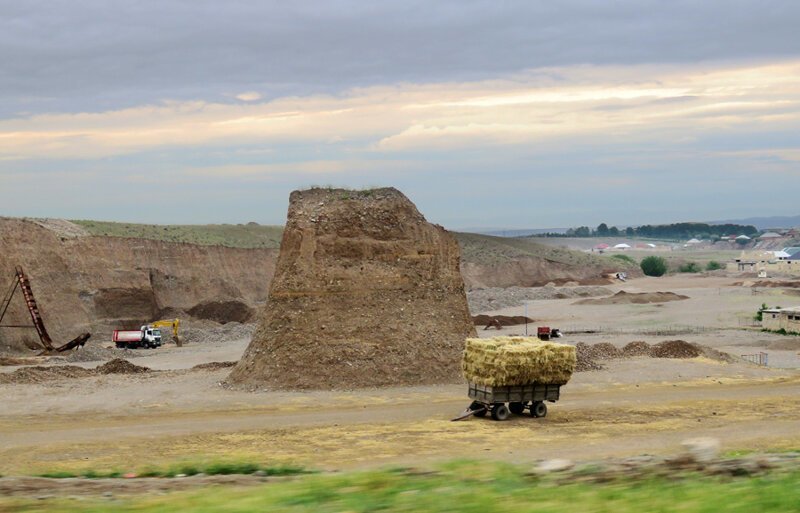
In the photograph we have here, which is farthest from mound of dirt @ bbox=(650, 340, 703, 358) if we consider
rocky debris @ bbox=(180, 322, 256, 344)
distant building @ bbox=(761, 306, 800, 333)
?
rocky debris @ bbox=(180, 322, 256, 344)

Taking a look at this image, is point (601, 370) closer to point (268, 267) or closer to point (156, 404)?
point (156, 404)

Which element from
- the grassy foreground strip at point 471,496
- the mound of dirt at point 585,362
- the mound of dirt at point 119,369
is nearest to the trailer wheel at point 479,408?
the mound of dirt at point 585,362

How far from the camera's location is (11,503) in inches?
520

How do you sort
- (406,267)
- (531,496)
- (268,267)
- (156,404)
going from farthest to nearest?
(268,267) < (406,267) < (156,404) < (531,496)

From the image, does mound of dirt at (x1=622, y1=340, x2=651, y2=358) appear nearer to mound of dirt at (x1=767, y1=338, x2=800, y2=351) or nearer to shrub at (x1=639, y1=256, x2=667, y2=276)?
mound of dirt at (x1=767, y1=338, x2=800, y2=351)

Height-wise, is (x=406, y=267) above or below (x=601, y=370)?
above

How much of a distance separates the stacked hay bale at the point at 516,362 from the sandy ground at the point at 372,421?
1376mm

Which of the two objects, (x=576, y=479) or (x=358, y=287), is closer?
(x=576, y=479)

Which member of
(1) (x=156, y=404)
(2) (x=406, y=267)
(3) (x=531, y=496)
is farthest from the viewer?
(2) (x=406, y=267)

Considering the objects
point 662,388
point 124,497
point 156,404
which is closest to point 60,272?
point 156,404

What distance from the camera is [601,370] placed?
46875 millimetres

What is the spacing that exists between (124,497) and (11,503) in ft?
4.62

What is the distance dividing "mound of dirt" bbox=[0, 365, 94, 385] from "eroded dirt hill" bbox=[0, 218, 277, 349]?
76.4 ft

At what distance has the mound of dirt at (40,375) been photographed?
148 ft
